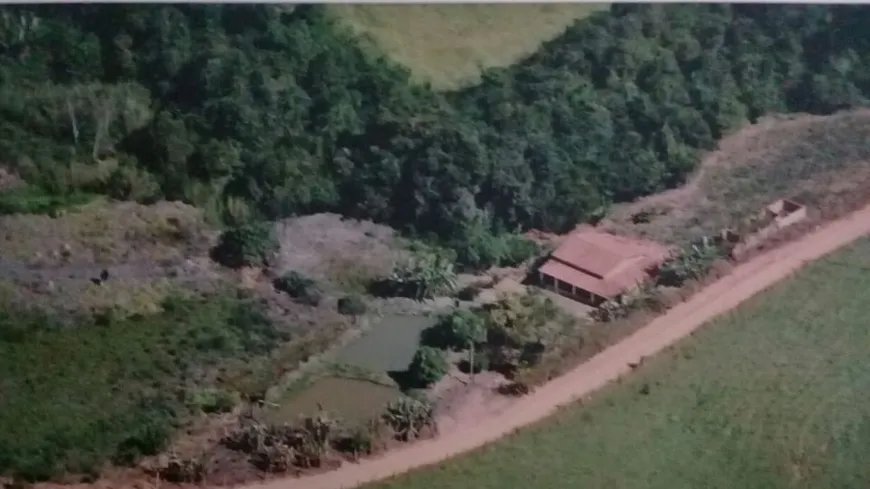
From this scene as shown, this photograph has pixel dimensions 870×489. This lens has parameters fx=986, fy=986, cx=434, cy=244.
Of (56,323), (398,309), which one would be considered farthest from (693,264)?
(56,323)

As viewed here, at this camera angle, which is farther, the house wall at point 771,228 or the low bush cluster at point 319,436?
the house wall at point 771,228

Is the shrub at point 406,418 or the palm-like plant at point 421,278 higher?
the palm-like plant at point 421,278

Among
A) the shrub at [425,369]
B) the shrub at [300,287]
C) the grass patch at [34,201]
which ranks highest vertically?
the grass patch at [34,201]

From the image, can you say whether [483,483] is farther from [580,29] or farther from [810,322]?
[580,29]

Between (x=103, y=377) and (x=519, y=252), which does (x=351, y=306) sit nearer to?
(x=519, y=252)

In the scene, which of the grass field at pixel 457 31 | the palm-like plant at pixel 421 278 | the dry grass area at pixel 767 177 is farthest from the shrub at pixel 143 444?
the dry grass area at pixel 767 177

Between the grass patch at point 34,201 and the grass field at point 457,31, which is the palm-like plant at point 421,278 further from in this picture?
the grass patch at point 34,201

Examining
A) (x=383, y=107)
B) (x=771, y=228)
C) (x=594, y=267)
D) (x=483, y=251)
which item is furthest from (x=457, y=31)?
(x=771, y=228)
